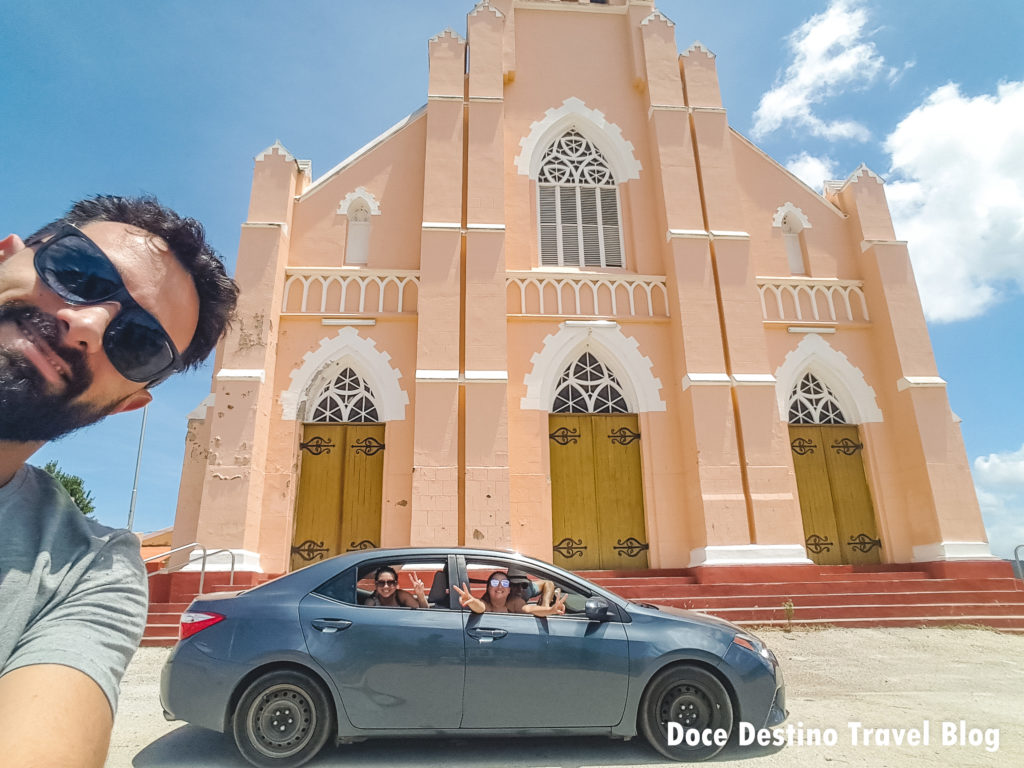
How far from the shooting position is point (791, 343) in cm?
1249

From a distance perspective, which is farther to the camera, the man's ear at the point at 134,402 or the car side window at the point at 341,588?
the car side window at the point at 341,588

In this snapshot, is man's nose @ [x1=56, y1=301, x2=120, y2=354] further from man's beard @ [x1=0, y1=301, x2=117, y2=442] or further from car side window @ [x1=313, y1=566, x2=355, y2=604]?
car side window @ [x1=313, y1=566, x2=355, y2=604]

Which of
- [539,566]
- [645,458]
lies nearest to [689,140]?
[645,458]

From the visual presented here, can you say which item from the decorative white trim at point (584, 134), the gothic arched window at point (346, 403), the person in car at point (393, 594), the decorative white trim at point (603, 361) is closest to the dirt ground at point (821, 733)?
the person in car at point (393, 594)

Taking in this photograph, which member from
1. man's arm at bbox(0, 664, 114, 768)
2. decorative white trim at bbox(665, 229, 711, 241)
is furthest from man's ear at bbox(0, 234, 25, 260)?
decorative white trim at bbox(665, 229, 711, 241)

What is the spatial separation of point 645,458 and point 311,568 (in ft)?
26.0

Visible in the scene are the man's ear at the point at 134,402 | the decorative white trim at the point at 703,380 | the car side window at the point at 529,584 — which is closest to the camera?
the man's ear at the point at 134,402

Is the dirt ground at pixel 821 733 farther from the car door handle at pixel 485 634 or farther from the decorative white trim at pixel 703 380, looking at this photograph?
the decorative white trim at pixel 703 380

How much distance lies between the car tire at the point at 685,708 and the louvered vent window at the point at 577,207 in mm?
9715

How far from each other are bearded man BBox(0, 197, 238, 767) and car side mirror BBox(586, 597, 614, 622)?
11.8 ft

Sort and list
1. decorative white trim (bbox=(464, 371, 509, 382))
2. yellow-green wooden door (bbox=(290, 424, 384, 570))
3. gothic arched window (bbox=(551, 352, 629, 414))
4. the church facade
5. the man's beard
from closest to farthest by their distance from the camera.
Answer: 1. the man's beard
2. the church facade
3. yellow-green wooden door (bbox=(290, 424, 384, 570))
4. decorative white trim (bbox=(464, 371, 509, 382))
5. gothic arched window (bbox=(551, 352, 629, 414))

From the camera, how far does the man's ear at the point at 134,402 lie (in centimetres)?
130

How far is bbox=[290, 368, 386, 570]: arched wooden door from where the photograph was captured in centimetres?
1074

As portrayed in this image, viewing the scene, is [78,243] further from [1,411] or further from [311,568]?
[311,568]
